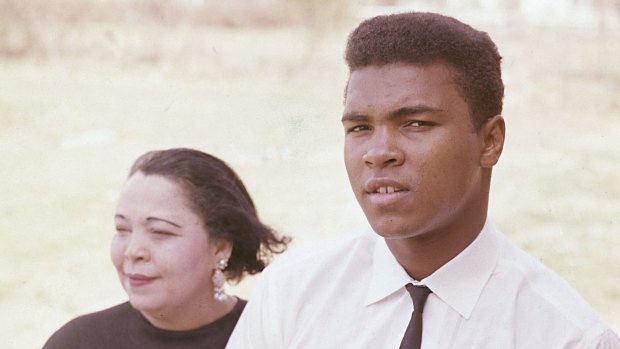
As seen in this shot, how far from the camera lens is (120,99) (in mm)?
8211

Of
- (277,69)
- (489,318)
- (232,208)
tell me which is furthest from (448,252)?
(277,69)

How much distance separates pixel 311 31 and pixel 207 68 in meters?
0.96

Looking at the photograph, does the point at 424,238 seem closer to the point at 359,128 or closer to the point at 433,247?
the point at 433,247

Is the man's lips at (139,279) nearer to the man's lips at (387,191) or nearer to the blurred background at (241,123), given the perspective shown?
the man's lips at (387,191)

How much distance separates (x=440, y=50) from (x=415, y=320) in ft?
1.77

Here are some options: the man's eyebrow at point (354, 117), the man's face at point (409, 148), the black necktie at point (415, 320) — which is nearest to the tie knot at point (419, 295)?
the black necktie at point (415, 320)

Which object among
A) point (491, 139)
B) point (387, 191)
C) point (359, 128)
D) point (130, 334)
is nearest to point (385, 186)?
point (387, 191)

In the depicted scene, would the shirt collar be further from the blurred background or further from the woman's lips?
the blurred background

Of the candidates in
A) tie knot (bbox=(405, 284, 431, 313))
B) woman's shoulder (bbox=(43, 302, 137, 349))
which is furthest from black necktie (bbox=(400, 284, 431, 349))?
woman's shoulder (bbox=(43, 302, 137, 349))

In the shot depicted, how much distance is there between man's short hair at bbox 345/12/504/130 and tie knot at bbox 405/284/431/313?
1.14 ft

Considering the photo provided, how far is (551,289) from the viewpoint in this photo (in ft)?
5.98

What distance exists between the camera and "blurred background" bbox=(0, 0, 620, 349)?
21.0 ft

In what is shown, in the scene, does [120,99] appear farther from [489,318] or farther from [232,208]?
[489,318]

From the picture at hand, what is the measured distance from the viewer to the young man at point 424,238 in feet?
5.72
